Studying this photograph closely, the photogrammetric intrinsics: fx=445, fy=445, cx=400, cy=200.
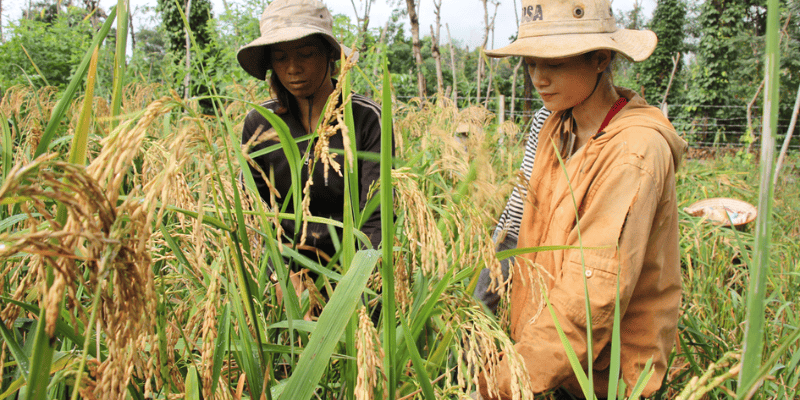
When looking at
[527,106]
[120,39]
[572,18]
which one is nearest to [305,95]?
[572,18]

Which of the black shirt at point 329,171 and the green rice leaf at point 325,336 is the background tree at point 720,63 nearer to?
the black shirt at point 329,171

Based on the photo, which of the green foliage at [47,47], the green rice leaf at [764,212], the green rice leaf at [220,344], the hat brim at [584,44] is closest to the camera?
the green rice leaf at [764,212]

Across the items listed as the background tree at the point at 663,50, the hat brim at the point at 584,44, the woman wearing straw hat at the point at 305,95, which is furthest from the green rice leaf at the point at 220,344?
the background tree at the point at 663,50

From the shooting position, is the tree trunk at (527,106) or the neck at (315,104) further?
the tree trunk at (527,106)

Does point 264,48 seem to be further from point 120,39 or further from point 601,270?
point 601,270

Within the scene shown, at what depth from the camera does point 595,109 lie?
4.77 feet

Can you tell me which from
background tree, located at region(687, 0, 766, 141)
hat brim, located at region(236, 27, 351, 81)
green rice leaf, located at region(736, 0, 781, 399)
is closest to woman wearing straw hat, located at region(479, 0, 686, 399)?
green rice leaf, located at region(736, 0, 781, 399)

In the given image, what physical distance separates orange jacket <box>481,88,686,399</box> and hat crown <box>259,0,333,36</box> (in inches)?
41.1

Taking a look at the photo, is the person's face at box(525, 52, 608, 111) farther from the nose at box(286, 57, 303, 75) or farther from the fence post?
the fence post

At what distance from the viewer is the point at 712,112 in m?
17.7

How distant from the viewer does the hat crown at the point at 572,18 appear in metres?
1.41

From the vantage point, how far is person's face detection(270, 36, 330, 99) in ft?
5.67

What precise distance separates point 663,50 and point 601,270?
2787 cm

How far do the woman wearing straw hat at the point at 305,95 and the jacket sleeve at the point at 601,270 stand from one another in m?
0.72
